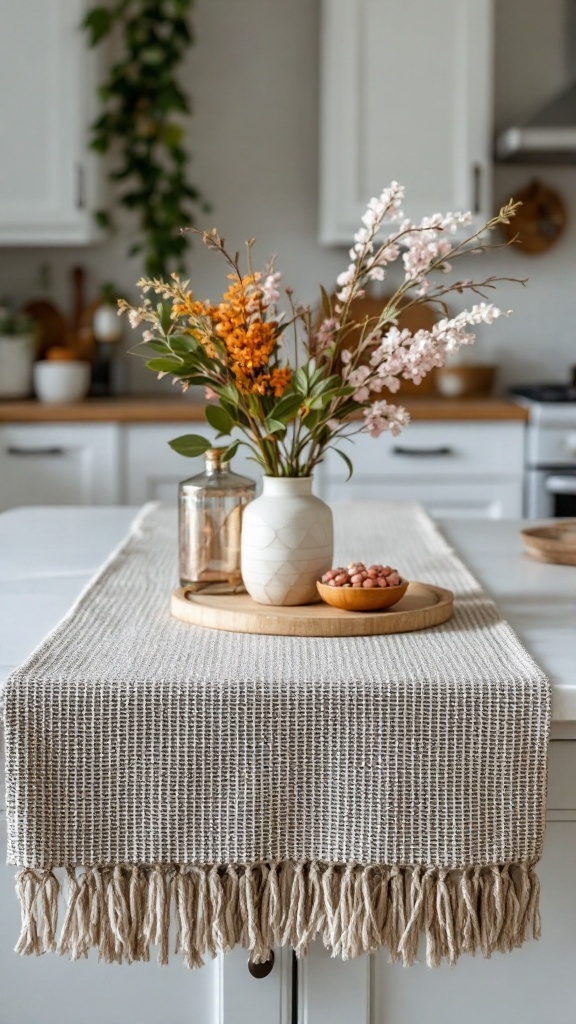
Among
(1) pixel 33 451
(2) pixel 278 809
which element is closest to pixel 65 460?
(1) pixel 33 451

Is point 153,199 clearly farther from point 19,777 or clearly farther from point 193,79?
point 19,777

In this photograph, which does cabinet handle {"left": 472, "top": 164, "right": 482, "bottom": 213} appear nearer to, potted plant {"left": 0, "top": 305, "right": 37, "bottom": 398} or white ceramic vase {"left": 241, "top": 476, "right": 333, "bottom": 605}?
potted plant {"left": 0, "top": 305, "right": 37, "bottom": 398}

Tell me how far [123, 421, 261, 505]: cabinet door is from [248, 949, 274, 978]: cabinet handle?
93.2 inches

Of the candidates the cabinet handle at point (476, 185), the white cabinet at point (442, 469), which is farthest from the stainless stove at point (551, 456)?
the cabinet handle at point (476, 185)

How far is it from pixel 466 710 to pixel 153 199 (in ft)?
10.5

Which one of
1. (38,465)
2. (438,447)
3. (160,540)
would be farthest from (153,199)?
(160,540)

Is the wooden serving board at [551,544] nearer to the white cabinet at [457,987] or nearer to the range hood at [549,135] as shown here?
the white cabinet at [457,987]

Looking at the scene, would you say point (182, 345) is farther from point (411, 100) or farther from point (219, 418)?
point (411, 100)

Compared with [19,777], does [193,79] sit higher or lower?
higher

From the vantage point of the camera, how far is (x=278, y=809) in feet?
3.63

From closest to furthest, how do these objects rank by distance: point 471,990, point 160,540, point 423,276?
point 471,990 → point 423,276 → point 160,540

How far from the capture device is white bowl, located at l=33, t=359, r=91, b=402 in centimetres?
377

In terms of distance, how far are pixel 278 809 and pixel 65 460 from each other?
8.47 feet

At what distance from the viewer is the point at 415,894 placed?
1107 millimetres
